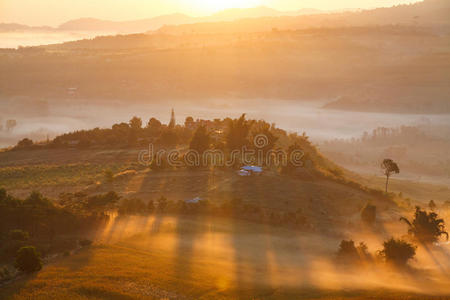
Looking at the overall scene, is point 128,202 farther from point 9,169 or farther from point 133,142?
point 133,142

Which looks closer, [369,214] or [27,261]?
[27,261]

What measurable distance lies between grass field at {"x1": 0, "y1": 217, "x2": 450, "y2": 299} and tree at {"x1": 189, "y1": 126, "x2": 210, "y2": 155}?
72.0 feet

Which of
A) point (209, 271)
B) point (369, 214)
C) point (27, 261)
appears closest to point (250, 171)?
point (369, 214)

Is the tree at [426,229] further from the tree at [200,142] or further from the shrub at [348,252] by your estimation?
the tree at [200,142]

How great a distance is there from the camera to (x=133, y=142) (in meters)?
69.9

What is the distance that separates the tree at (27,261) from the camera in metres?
22.2

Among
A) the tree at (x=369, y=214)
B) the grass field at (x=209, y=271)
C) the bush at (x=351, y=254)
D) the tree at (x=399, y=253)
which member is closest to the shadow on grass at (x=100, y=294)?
the grass field at (x=209, y=271)

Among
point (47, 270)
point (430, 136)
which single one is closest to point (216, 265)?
point (47, 270)

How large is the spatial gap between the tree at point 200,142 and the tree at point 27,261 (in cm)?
3381

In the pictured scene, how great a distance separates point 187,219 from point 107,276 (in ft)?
46.0

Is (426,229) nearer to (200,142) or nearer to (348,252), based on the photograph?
(348,252)

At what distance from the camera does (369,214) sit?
1534 inches

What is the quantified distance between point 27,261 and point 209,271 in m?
9.25

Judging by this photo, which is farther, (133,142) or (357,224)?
(133,142)
